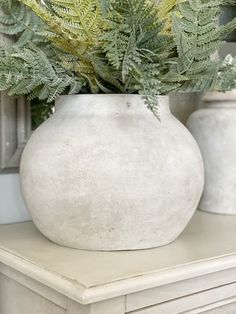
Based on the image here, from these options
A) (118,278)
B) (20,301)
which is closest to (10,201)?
(20,301)

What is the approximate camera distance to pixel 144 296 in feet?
2.15

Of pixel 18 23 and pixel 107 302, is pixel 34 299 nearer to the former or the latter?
pixel 107 302

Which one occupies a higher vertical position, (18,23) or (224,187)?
(18,23)

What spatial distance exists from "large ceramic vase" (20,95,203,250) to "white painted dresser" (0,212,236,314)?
0.04m

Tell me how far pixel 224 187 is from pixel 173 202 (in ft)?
1.06

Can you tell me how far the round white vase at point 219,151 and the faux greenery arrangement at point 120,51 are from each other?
0.23 m

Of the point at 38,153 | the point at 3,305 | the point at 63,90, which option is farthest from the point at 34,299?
the point at 63,90

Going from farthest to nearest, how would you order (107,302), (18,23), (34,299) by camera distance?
(18,23) < (34,299) < (107,302)

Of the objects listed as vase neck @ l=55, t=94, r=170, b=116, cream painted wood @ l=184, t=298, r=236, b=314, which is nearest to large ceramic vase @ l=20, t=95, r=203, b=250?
vase neck @ l=55, t=94, r=170, b=116

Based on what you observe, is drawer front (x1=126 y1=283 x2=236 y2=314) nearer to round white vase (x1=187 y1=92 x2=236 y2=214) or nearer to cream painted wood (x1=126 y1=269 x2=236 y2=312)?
cream painted wood (x1=126 y1=269 x2=236 y2=312)

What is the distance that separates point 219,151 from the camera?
3.38 feet

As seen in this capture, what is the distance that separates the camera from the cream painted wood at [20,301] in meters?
0.71

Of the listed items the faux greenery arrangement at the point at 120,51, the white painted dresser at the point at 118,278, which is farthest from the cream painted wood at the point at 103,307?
the faux greenery arrangement at the point at 120,51

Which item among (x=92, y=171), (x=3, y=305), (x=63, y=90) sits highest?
(x=63, y=90)
